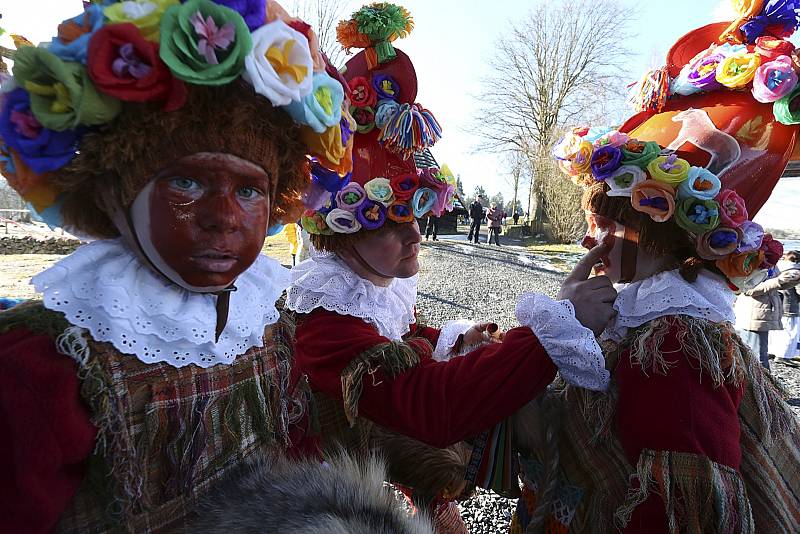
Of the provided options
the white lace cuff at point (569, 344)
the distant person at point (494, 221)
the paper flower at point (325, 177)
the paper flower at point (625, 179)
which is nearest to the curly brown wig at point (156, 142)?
the paper flower at point (325, 177)

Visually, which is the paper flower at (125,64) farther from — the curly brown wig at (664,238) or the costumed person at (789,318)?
the costumed person at (789,318)

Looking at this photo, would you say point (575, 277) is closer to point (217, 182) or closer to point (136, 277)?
point (217, 182)

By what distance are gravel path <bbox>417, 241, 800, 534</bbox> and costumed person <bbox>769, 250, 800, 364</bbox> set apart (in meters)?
0.19

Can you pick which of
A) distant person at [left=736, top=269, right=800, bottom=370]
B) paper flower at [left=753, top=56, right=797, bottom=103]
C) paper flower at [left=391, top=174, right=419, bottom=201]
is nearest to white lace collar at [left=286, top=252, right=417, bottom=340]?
paper flower at [left=391, top=174, right=419, bottom=201]

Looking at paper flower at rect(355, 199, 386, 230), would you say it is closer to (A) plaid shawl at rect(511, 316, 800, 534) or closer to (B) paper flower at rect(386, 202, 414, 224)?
(B) paper flower at rect(386, 202, 414, 224)

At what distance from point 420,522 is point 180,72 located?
97cm

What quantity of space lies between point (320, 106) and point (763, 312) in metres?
5.70

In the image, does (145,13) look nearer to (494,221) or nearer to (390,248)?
(390,248)

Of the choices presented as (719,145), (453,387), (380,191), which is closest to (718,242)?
(719,145)

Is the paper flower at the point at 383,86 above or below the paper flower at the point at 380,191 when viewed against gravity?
above

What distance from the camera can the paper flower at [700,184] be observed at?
1338mm

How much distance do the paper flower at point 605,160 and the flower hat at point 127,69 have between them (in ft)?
2.80

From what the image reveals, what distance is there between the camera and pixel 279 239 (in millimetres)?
15625

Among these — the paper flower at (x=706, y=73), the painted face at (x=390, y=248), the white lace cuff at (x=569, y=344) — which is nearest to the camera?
the white lace cuff at (x=569, y=344)
